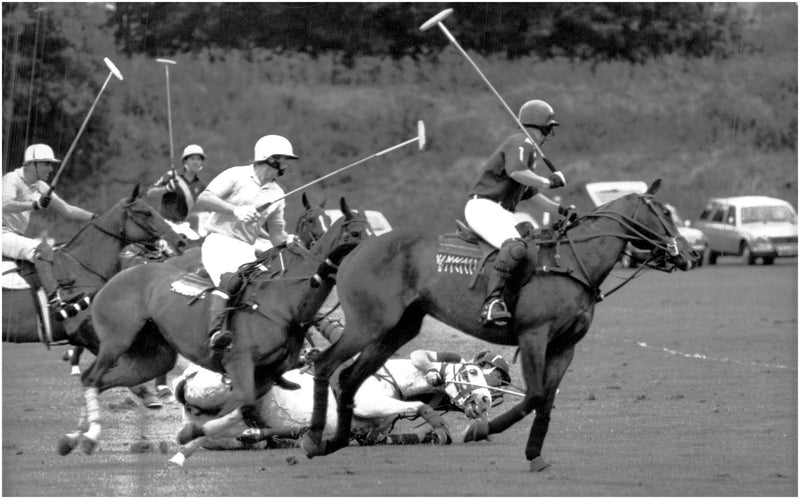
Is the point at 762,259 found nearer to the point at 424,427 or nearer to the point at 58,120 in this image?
the point at 58,120

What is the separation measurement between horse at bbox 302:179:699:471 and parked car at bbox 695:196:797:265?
27413 mm

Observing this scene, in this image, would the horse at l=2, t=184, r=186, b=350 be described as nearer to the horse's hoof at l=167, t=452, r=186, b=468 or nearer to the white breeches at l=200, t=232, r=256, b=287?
the white breeches at l=200, t=232, r=256, b=287

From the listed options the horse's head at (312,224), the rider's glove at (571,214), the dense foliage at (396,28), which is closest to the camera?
the rider's glove at (571,214)

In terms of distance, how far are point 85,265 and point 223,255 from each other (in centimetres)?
267

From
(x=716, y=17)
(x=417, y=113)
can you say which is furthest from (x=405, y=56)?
(x=716, y=17)

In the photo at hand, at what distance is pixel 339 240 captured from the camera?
39.5 feet

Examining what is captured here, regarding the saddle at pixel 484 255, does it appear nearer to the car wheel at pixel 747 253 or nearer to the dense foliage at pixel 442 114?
the car wheel at pixel 747 253

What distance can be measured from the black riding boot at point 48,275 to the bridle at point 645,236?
467 centimetres

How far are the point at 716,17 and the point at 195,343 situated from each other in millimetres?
43172

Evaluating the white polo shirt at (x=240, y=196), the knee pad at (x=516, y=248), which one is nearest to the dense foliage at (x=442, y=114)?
the white polo shirt at (x=240, y=196)

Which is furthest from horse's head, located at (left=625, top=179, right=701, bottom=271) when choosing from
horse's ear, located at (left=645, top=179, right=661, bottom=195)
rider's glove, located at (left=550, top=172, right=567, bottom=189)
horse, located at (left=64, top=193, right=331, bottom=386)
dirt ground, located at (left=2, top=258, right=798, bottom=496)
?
horse, located at (left=64, top=193, right=331, bottom=386)

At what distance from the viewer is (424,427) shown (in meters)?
13.0

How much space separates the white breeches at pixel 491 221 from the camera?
1187cm

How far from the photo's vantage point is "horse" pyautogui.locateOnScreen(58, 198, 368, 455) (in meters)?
11.8
